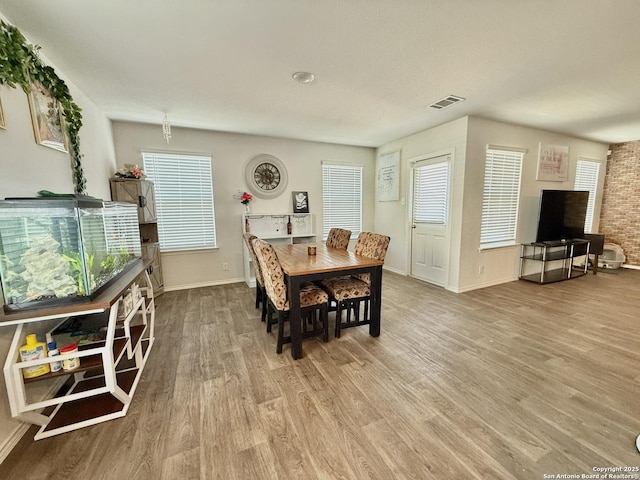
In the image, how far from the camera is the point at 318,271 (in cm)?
226

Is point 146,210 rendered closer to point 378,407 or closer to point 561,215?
point 378,407

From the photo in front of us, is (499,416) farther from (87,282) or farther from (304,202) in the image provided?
(304,202)

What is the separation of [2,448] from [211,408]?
40.7 inches

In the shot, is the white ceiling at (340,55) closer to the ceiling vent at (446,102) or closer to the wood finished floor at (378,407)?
the ceiling vent at (446,102)

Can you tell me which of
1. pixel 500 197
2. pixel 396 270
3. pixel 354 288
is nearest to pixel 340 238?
pixel 354 288

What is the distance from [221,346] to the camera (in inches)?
97.1

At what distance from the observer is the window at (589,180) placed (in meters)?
5.09

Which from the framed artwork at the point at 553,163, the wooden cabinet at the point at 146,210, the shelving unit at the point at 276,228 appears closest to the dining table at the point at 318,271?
the shelving unit at the point at 276,228

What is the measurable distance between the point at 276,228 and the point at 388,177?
2.42 metres

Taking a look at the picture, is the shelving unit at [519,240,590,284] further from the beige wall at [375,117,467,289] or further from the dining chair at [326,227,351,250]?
the dining chair at [326,227,351,250]

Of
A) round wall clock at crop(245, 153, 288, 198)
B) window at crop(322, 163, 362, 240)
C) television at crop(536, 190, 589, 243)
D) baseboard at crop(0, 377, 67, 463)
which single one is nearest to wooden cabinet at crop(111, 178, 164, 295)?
round wall clock at crop(245, 153, 288, 198)

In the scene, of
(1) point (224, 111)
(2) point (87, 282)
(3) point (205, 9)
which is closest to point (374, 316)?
(2) point (87, 282)

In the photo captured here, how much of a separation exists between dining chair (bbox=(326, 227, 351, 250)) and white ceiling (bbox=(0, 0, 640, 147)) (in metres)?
1.58

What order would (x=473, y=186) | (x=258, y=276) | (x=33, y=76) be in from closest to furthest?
(x=33, y=76) < (x=258, y=276) < (x=473, y=186)
